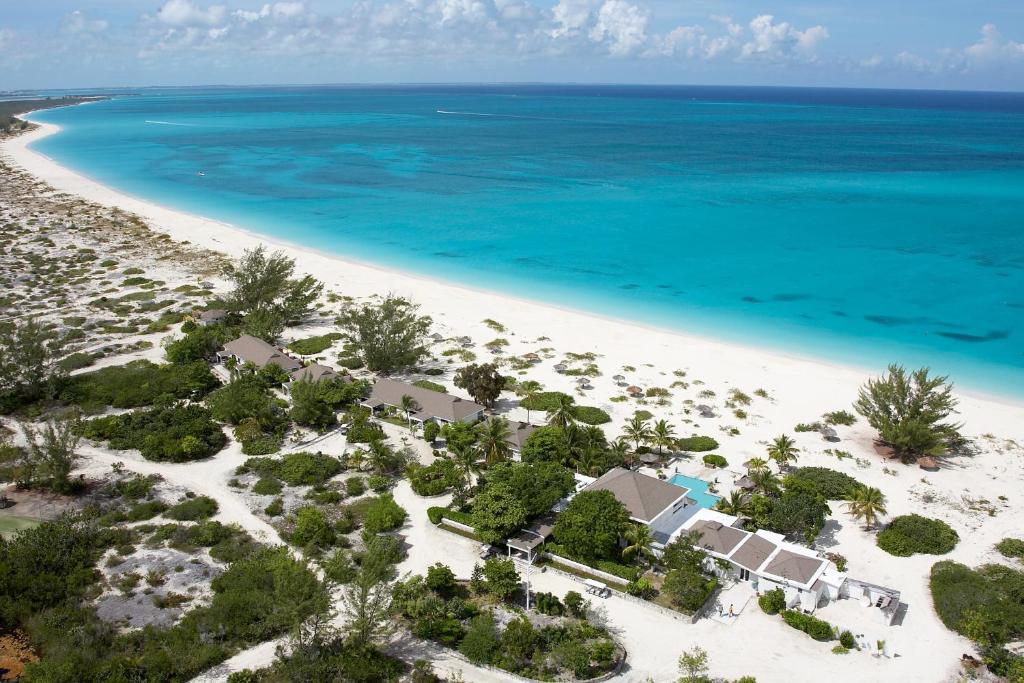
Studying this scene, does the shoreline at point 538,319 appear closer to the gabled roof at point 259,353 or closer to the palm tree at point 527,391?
the palm tree at point 527,391

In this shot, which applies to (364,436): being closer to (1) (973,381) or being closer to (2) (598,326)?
(2) (598,326)

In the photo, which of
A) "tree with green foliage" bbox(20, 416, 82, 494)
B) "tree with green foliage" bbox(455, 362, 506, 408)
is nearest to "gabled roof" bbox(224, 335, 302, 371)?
"tree with green foliage" bbox(455, 362, 506, 408)

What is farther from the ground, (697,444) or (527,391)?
(527,391)

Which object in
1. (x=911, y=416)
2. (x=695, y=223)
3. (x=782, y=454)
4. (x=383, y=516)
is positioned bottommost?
(x=383, y=516)

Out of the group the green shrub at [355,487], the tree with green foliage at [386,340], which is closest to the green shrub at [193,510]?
the green shrub at [355,487]

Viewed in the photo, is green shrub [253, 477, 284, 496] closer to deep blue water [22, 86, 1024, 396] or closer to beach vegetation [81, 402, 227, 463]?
beach vegetation [81, 402, 227, 463]

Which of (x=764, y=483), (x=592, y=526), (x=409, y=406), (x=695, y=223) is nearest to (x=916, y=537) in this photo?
(x=764, y=483)

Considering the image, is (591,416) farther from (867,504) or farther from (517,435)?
(867,504)
